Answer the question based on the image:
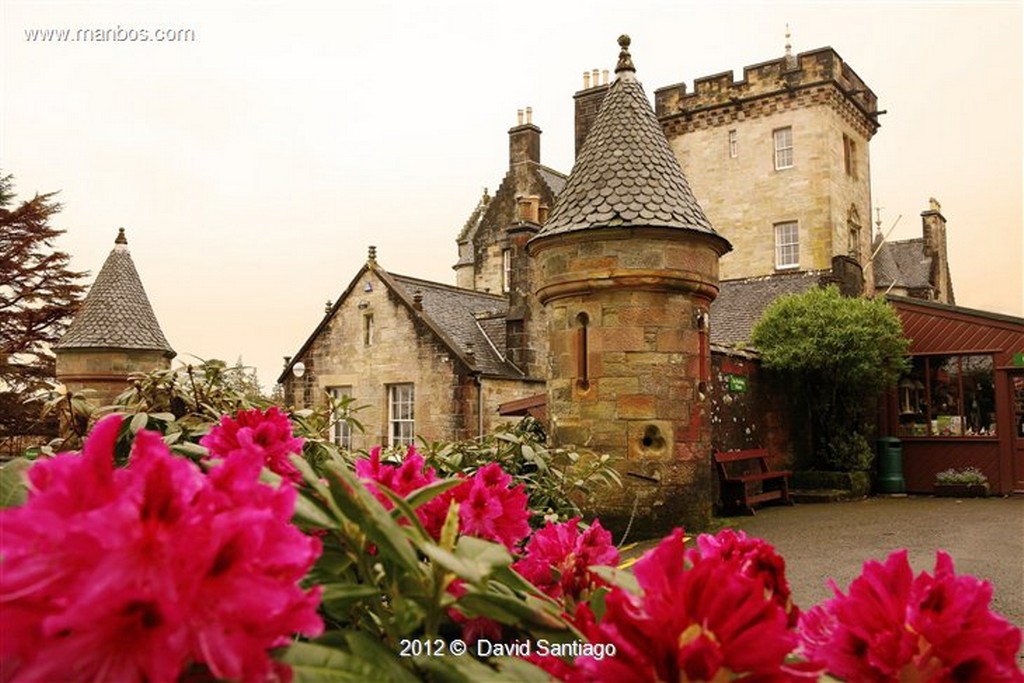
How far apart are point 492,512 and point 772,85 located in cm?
3028

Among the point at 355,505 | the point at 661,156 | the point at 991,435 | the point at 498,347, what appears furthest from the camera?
the point at 498,347

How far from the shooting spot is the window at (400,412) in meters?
20.3

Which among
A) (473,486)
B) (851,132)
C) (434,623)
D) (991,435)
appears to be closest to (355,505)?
(434,623)

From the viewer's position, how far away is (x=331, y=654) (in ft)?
2.50

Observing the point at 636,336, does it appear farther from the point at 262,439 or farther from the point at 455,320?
the point at 455,320

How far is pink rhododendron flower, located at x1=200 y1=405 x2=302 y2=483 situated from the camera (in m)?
1.30

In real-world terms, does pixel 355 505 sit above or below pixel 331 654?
above

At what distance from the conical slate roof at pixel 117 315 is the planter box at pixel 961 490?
17.1 meters

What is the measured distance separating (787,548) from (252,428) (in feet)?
29.5

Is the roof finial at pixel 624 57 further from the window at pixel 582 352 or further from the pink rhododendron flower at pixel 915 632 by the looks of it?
the pink rhododendron flower at pixel 915 632

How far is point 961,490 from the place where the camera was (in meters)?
16.1

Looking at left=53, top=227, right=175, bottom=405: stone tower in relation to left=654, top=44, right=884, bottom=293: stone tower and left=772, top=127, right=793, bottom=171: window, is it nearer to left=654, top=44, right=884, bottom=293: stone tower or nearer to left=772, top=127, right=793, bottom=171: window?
left=654, top=44, right=884, bottom=293: stone tower

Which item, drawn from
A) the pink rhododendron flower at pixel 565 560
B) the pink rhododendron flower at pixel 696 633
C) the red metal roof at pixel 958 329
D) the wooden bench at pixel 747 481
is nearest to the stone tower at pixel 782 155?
the red metal roof at pixel 958 329

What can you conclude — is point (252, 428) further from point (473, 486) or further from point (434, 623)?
point (434, 623)
